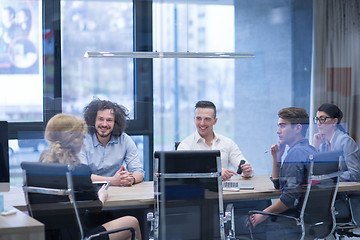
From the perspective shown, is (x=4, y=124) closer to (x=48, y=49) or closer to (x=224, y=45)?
(x=48, y=49)

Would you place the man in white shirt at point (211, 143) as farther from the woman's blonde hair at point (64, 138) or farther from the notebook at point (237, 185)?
the woman's blonde hair at point (64, 138)

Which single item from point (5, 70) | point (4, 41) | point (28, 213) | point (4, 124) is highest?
point (4, 41)

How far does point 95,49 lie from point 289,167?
84.4 inches

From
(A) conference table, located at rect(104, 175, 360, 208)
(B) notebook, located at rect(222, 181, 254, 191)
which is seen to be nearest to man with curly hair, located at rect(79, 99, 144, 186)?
(A) conference table, located at rect(104, 175, 360, 208)

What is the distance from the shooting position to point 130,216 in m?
2.91

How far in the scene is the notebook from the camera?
3.12m

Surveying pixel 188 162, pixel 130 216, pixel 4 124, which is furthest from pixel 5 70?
pixel 188 162

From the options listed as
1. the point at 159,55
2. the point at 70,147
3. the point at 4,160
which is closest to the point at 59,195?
the point at 4,160

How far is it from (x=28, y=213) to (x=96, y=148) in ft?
2.69

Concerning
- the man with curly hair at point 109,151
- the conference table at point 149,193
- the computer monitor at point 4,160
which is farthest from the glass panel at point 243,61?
the computer monitor at point 4,160

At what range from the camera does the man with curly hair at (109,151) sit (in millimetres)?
3229

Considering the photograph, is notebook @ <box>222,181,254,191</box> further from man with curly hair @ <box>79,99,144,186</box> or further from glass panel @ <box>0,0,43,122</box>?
glass panel @ <box>0,0,43,122</box>

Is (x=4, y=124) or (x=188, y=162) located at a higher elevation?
(x=4, y=124)

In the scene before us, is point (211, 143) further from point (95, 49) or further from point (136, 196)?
point (95, 49)
